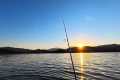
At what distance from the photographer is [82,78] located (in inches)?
560

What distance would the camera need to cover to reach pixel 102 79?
13.7 m

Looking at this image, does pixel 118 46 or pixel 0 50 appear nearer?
pixel 0 50

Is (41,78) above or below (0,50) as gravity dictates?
below

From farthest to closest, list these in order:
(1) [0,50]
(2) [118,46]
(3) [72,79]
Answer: (2) [118,46]
(1) [0,50]
(3) [72,79]

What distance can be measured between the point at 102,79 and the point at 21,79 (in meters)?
7.68

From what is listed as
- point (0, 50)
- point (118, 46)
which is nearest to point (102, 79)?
point (0, 50)

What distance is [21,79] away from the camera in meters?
14.0

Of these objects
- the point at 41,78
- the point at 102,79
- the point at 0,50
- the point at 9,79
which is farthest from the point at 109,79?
the point at 0,50

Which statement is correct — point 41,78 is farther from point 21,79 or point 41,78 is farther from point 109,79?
point 109,79

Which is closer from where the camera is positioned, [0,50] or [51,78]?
[51,78]

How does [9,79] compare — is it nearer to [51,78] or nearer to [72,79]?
[51,78]

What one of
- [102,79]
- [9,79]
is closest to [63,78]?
[102,79]

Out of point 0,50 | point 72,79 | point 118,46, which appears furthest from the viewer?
point 118,46

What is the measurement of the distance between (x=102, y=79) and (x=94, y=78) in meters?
0.78
